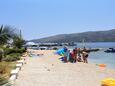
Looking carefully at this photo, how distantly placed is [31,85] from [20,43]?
52884 mm

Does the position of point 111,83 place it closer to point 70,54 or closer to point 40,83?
point 40,83

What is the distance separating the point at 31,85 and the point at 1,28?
393 inches

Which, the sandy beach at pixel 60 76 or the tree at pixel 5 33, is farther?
the tree at pixel 5 33

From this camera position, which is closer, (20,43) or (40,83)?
(40,83)

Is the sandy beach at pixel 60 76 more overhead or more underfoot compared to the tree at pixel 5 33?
more underfoot

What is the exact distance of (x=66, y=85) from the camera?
13383mm

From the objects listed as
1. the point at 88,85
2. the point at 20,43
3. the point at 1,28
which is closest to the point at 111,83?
the point at 88,85

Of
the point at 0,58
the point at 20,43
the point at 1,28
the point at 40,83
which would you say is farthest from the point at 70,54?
the point at 20,43

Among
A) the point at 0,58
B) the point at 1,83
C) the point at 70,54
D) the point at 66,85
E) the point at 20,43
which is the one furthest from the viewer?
the point at 20,43

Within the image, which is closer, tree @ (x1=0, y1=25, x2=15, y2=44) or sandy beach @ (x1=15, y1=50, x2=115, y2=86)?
sandy beach @ (x1=15, y1=50, x2=115, y2=86)

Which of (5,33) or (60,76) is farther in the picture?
(5,33)

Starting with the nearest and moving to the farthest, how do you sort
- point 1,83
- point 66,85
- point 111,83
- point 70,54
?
point 1,83 < point 111,83 < point 66,85 < point 70,54

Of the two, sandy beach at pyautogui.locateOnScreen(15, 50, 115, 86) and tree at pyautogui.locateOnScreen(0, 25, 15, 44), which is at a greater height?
tree at pyautogui.locateOnScreen(0, 25, 15, 44)

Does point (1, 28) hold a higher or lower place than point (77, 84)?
higher
